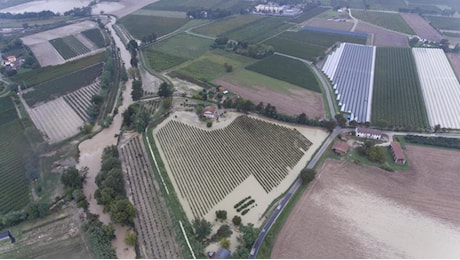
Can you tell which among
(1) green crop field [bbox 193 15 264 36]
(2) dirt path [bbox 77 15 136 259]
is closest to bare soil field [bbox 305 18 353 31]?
(1) green crop field [bbox 193 15 264 36]

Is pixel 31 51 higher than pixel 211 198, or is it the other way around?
pixel 31 51

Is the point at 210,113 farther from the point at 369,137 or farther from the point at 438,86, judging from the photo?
the point at 438,86

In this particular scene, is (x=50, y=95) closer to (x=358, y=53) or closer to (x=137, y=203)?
(x=137, y=203)


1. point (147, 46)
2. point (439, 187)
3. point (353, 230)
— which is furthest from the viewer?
point (147, 46)

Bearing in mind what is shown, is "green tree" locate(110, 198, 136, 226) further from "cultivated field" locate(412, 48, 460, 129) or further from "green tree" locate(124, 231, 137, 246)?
"cultivated field" locate(412, 48, 460, 129)

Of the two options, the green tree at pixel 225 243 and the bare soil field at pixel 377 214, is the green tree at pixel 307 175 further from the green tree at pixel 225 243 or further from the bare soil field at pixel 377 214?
the green tree at pixel 225 243

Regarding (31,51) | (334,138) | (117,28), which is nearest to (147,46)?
(117,28)

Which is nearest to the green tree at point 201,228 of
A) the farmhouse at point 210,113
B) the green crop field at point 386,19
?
the farmhouse at point 210,113
